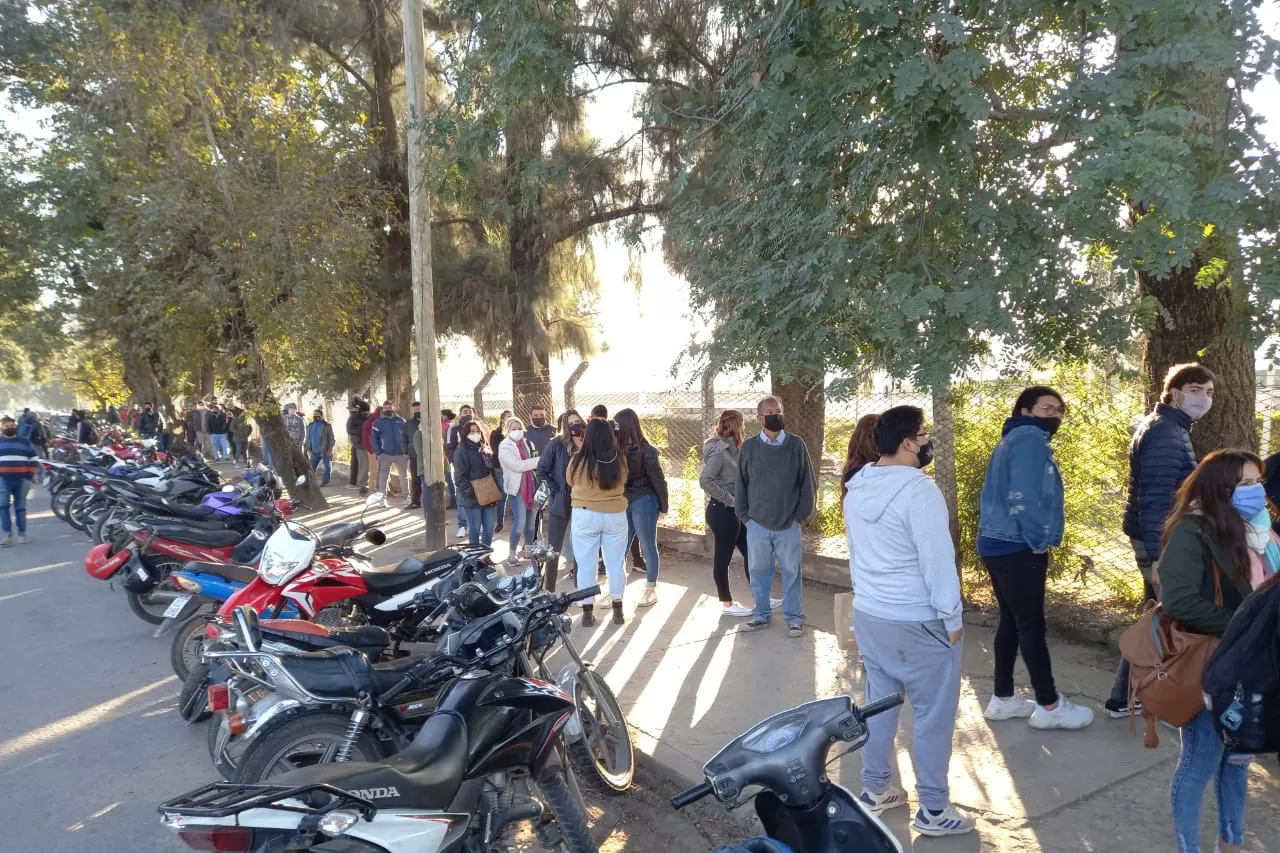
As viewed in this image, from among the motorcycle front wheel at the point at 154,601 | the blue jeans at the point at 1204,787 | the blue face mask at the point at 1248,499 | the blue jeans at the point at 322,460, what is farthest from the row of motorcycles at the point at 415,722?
the blue jeans at the point at 322,460

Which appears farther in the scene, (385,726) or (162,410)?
(162,410)

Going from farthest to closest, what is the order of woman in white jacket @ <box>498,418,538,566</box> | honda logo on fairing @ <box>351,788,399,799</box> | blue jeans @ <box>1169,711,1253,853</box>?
woman in white jacket @ <box>498,418,538,566</box>, blue jeans @ <box>1169,711,1253,853</box>, honda logo on fairing @ <box>351,788,399,799</box>

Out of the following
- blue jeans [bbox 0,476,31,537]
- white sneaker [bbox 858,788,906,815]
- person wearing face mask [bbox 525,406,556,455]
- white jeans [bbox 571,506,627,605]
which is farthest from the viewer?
blue jeans [bbox 0,476,31,537]

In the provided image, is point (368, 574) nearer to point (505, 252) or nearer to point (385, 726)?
point (385, 726)

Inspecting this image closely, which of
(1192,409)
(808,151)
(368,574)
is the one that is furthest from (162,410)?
(1192,409)

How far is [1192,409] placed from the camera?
4.46m

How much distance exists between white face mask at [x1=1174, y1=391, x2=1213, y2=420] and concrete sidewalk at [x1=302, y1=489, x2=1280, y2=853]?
5.45ft

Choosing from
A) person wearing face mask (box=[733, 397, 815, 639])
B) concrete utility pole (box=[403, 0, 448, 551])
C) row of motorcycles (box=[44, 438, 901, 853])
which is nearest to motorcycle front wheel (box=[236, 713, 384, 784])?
row of motorcycles (box=[44, 438, 901, 853])

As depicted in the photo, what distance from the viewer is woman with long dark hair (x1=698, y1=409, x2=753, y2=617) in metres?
7.37

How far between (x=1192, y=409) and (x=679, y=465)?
25.5ft

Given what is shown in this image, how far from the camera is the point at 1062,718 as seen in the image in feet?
15.5

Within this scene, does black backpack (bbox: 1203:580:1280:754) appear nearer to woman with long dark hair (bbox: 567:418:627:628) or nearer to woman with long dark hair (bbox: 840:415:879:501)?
woman with long dark hair (bbox: 840:415:879:501)

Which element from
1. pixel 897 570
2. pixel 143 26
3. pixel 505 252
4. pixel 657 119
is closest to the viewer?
pixel 897 570

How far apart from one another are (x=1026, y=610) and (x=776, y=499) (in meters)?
2.26
